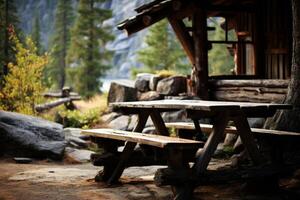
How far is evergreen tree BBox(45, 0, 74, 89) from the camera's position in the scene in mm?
43991

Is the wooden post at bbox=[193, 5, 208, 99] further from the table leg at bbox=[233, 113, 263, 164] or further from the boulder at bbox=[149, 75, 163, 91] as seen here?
the table leg at bbox=[233, 113, 263, 164]

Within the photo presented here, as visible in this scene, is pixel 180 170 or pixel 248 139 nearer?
pixel 180 170

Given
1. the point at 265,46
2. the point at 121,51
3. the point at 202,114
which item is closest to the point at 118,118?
the point at 265,46

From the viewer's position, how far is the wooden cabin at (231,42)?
40.1ft

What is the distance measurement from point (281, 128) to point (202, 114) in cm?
218

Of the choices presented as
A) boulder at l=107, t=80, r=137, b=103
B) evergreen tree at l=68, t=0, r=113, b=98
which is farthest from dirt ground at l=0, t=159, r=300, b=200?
evergreen tree at l=68, t=0, r=113, b=98

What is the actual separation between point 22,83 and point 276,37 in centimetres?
811

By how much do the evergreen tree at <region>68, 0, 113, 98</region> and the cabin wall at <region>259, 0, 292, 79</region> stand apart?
1922cm

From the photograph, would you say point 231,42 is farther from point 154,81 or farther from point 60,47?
point 60,47

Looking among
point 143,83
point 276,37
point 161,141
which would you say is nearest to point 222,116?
point 161,141

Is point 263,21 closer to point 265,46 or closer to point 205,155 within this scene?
point 265,46

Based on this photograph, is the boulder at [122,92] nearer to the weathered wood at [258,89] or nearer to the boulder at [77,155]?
the weathered wood at [258,89]

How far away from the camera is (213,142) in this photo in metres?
5.77

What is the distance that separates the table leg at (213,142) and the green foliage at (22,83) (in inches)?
394
